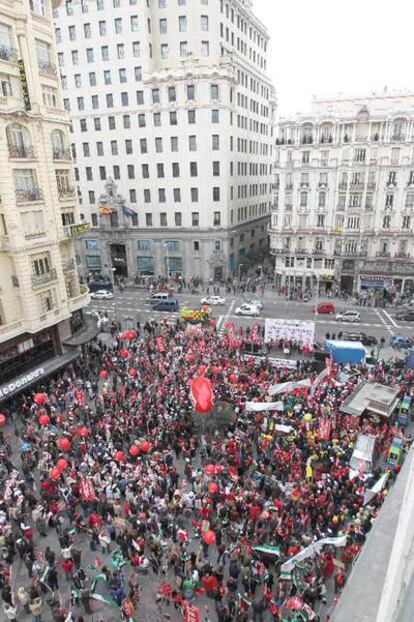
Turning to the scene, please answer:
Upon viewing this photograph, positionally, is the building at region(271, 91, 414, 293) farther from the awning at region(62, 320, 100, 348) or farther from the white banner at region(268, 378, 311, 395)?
the white banner at region(268, 378, 311, 395)

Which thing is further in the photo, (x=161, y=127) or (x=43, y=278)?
(x=161, y=127)

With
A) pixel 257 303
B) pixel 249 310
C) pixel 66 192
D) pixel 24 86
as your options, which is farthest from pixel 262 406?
pixel 257 303

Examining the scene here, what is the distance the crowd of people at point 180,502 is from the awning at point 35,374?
4.12ft

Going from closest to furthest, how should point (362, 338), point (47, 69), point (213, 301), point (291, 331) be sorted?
point (47, 69)
point (291, 331)
point (362, 338)
point (213, 301)

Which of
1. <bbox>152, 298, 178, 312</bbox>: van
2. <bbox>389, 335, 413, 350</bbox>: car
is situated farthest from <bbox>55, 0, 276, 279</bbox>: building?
<bbox>389, 335, 413, 350</bbox>: car

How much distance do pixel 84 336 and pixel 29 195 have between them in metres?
12.4

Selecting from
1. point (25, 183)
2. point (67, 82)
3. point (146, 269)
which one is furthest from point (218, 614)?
point (67, 82)

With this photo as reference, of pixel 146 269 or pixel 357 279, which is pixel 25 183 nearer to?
pixel 146 269

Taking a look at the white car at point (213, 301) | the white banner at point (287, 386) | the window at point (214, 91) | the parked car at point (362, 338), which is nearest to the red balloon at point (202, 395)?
the white banner at point (287, 386)

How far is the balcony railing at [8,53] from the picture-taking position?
27047mm

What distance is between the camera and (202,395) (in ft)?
73.9

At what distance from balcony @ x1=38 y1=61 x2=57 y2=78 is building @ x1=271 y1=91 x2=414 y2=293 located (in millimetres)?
30287

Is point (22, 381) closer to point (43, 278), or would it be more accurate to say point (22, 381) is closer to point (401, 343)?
point (43, 278)

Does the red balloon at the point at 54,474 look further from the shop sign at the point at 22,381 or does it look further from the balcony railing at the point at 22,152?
the balcony railing at the point at 22,152
